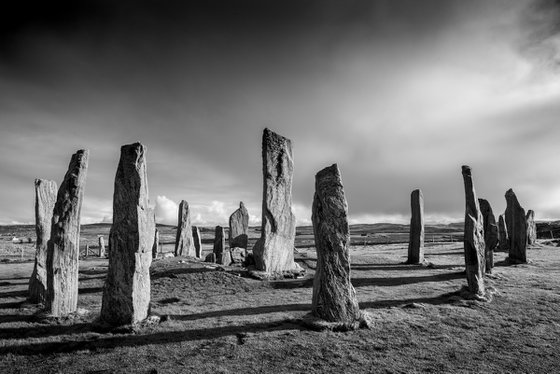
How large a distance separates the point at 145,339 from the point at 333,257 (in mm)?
5303

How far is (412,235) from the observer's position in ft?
77.4

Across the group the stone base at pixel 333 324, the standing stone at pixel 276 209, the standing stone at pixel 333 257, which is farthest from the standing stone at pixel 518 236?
the standing stone at pixel 333 257

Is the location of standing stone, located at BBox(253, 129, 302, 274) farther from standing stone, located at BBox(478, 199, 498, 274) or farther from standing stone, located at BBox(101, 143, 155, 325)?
standing stone, located at BBox(478, 199, 498, 274)

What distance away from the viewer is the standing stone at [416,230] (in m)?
22.8

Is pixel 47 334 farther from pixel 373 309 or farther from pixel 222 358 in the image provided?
pixel 373 309

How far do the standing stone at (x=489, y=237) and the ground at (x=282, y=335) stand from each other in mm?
2408

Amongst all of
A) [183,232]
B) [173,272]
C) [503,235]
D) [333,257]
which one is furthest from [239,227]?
[503,235]

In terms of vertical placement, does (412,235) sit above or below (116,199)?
below

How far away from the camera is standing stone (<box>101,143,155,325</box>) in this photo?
9680 millimetres

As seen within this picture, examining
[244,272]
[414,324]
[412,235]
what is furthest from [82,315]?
[412,235]

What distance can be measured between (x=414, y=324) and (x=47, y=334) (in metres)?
9.91

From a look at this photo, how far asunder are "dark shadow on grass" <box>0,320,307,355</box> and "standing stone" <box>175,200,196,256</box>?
18354mm

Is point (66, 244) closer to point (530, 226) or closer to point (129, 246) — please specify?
point (129, 246)

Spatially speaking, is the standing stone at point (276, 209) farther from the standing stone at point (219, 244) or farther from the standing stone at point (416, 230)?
the standing stone at point (416, 230)
